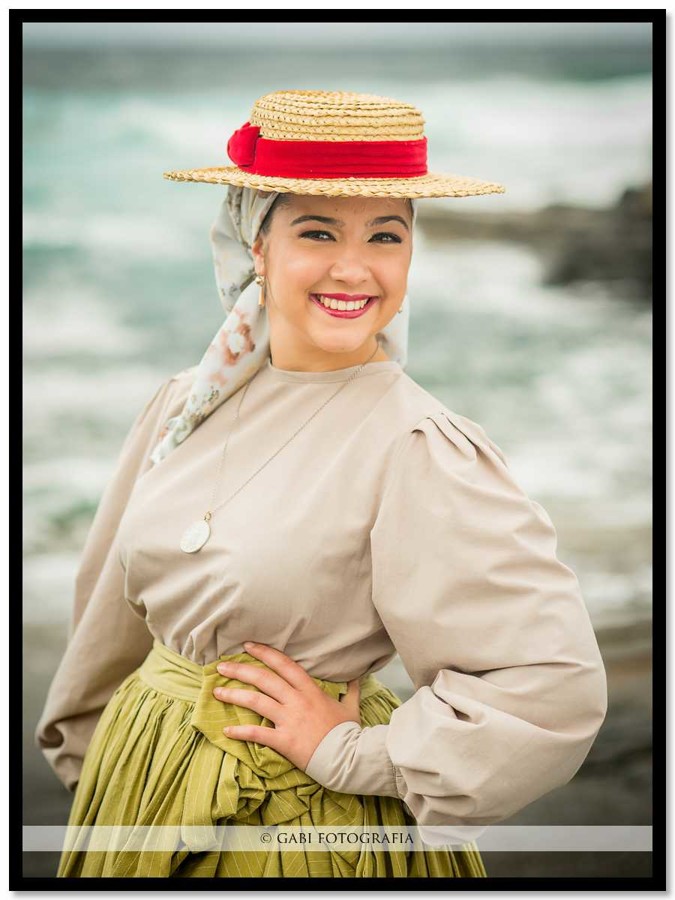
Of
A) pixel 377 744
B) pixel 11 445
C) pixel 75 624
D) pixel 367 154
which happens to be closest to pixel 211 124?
pixel 367 154

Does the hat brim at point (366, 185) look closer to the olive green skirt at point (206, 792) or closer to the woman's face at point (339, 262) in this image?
the woman's face at point (339, 262)

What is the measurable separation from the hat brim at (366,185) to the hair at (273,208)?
3 cm

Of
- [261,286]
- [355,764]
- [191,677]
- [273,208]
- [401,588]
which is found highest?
[273,208]

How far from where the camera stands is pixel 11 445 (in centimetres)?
191

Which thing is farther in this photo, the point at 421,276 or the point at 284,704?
the point at 421,276

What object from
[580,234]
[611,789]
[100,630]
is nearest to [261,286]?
[580,234]

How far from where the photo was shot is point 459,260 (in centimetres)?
192

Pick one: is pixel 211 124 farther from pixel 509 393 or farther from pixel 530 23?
pixel 509 393

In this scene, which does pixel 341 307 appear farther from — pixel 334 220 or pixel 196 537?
pixel 196 537

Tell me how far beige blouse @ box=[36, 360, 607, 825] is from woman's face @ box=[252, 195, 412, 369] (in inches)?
4.2

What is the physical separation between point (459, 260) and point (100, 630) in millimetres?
867

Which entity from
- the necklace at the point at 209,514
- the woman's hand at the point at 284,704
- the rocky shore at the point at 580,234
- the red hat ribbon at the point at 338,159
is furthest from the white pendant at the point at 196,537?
the rocky shore at the point at 580,234

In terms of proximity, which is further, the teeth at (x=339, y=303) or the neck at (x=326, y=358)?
the neck at (x=326, y=358)

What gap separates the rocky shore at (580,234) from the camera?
1838 mm
